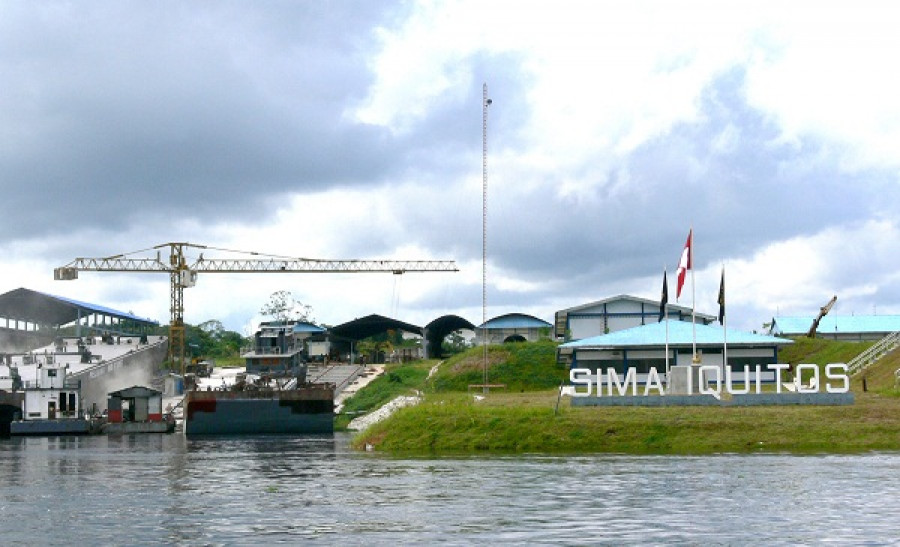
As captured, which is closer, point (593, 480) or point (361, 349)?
point (593, 480)

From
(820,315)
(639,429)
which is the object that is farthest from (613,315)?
(639,429)

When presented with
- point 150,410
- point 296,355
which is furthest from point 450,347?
point 150,410

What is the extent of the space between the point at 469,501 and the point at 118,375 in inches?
3951

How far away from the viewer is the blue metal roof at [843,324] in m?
134

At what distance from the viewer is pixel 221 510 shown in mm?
34062

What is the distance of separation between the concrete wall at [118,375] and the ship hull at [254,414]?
17.4m

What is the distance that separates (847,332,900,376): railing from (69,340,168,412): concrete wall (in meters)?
67.1

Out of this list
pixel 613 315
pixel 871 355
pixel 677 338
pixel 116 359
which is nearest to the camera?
pixel 871 355

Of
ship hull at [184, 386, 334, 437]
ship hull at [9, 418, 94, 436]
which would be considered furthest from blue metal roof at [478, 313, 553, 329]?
ship hull at [9, 418, 94, 436]

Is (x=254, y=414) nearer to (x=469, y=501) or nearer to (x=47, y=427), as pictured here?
(x=47, y=427)

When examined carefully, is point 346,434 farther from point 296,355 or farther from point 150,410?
point 296,355

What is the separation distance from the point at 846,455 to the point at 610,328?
234ft

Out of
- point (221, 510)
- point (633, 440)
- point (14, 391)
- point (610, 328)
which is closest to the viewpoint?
point (221, 510)

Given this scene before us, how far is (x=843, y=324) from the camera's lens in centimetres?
13675
